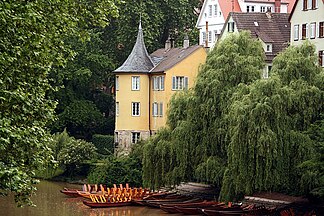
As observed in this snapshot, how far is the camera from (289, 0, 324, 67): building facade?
50.3 metres

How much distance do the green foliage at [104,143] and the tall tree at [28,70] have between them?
41.2m

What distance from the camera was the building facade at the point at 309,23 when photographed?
165ft

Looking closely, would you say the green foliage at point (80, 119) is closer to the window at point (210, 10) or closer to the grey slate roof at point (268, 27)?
the window at point (210, 10)

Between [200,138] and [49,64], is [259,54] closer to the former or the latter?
[200,138]

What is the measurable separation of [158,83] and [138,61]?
8.32 feet

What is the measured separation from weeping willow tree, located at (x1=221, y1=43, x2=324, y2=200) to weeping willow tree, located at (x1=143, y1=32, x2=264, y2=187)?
263 centimetres

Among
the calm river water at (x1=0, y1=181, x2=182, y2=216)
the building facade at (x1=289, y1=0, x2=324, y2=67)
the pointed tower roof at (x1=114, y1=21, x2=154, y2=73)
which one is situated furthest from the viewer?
the pointed tower roof at (x1=114, y1=21, x2=154, y2=73)

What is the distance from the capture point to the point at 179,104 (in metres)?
41.7

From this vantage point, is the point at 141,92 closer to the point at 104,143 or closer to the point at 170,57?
the point at 170,57

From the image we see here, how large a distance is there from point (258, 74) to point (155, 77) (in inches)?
784

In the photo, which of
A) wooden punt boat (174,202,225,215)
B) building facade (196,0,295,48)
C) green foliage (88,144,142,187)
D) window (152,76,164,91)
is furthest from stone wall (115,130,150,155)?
wooden punt boat (174,202,225,215)

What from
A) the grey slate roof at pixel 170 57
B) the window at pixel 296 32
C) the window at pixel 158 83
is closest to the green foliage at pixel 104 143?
the window at pixel 158 83

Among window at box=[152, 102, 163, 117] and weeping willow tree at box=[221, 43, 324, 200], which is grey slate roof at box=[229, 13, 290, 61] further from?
weeping willow tree at box=[221, 43, 324, 200]

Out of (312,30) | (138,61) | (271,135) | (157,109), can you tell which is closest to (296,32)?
(312,30)
